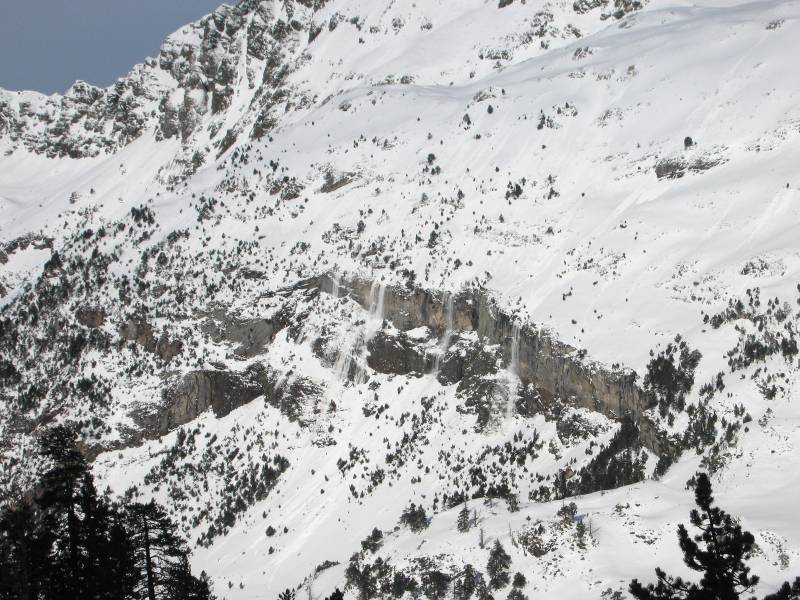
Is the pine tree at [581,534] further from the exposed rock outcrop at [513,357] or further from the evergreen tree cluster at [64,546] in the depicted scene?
the evergreen tree cluster at [64,546]

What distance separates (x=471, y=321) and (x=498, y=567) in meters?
43.6

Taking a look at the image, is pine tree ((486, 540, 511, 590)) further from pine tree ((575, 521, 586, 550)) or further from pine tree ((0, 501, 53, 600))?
pine tree ((0, 501, 53, 600))

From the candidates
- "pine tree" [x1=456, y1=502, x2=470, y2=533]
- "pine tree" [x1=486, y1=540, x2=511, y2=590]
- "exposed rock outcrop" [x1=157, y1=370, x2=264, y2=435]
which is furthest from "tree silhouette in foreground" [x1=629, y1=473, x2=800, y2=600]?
"exposed rock outcrop" [x1=157, y1=370, x2=264, y2=435]

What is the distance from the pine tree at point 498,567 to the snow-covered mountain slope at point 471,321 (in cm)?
103

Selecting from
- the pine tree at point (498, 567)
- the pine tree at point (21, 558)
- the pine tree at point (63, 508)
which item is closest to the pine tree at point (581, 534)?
the pine tree at point (498, 567)

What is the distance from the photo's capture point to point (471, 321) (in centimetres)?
9219

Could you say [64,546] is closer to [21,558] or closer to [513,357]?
[21,558]

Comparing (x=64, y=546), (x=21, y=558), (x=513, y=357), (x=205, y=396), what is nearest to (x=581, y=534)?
(x=64, y=546)

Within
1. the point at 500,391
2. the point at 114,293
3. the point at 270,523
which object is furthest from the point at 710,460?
the point at 114,293

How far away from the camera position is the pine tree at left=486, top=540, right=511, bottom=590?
50.5 metres

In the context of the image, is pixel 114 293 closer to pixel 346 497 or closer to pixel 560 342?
pixel 346 497

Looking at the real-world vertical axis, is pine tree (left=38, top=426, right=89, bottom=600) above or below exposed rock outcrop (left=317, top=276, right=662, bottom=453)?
above

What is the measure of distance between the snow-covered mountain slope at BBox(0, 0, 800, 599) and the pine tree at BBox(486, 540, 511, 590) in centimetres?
103

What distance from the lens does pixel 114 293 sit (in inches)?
4638
